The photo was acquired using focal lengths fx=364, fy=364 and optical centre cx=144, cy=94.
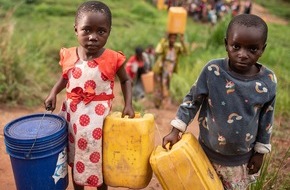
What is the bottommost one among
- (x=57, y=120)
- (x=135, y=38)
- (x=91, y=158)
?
(x=135, y=38)

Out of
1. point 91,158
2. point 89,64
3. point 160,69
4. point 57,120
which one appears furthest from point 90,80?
point 160,69

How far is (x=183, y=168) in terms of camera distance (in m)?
2.08

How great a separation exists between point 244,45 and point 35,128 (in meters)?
1.33

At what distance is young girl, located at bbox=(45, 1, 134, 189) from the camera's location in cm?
222

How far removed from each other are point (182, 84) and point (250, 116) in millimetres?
4418

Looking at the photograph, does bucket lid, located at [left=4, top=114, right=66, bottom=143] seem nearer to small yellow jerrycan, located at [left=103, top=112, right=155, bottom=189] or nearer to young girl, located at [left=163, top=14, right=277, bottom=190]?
small yellow jerrycan, located at [left=103, top=112, right=155, bottom=189]

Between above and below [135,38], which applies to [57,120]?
above

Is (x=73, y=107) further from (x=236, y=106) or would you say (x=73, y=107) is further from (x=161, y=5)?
(x=161, y=5)

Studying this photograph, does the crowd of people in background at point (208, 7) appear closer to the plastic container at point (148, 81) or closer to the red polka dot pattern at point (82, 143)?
the plastic container at point (148, 81)

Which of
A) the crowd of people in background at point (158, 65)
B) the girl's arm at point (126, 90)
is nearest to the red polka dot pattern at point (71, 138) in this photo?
the girl's arm at point (126, 90)

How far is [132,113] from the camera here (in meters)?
2.37

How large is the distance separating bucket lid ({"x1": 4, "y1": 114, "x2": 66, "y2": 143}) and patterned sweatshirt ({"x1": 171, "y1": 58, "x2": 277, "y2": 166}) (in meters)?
0.74

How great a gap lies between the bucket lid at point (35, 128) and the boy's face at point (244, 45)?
3.60ft

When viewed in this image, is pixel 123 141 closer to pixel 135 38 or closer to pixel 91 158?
pixel 91 158
